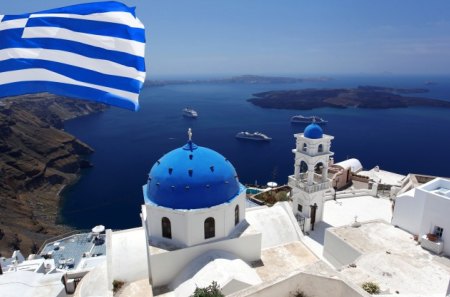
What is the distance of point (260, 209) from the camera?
2109 centimetres

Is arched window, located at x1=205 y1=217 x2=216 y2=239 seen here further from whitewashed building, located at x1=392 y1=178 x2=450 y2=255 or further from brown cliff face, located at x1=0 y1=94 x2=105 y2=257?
brown cliff face, located at x1=0 y1=94 x2=105 y2=257

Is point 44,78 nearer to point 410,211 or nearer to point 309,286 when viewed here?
point 309,286

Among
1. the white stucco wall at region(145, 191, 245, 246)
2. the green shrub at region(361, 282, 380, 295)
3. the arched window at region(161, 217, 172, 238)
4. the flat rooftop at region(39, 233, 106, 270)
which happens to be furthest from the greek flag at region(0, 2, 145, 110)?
the flat rooftop at region(39, 233, 106, 270)

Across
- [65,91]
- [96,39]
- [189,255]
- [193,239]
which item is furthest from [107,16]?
[189,255]

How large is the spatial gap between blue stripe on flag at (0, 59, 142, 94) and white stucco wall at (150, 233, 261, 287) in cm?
958

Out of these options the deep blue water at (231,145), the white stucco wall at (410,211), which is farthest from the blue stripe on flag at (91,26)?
the deep blue water at (231,145)

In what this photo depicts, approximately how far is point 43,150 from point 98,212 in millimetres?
37098

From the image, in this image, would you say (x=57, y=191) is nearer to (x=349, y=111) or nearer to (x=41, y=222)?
(x=41, y=222)

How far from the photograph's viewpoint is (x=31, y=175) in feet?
221

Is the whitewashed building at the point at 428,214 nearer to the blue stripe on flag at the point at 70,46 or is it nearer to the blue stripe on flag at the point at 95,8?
the blue stripe on flag at the point at 70,46

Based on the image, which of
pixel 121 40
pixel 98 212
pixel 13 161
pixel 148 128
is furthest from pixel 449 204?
pixel 148 128

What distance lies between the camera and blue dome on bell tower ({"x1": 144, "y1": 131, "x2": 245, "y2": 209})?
16.0m

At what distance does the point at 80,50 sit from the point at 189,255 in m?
11.1

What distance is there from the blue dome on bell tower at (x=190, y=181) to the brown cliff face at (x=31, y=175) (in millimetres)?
32403
